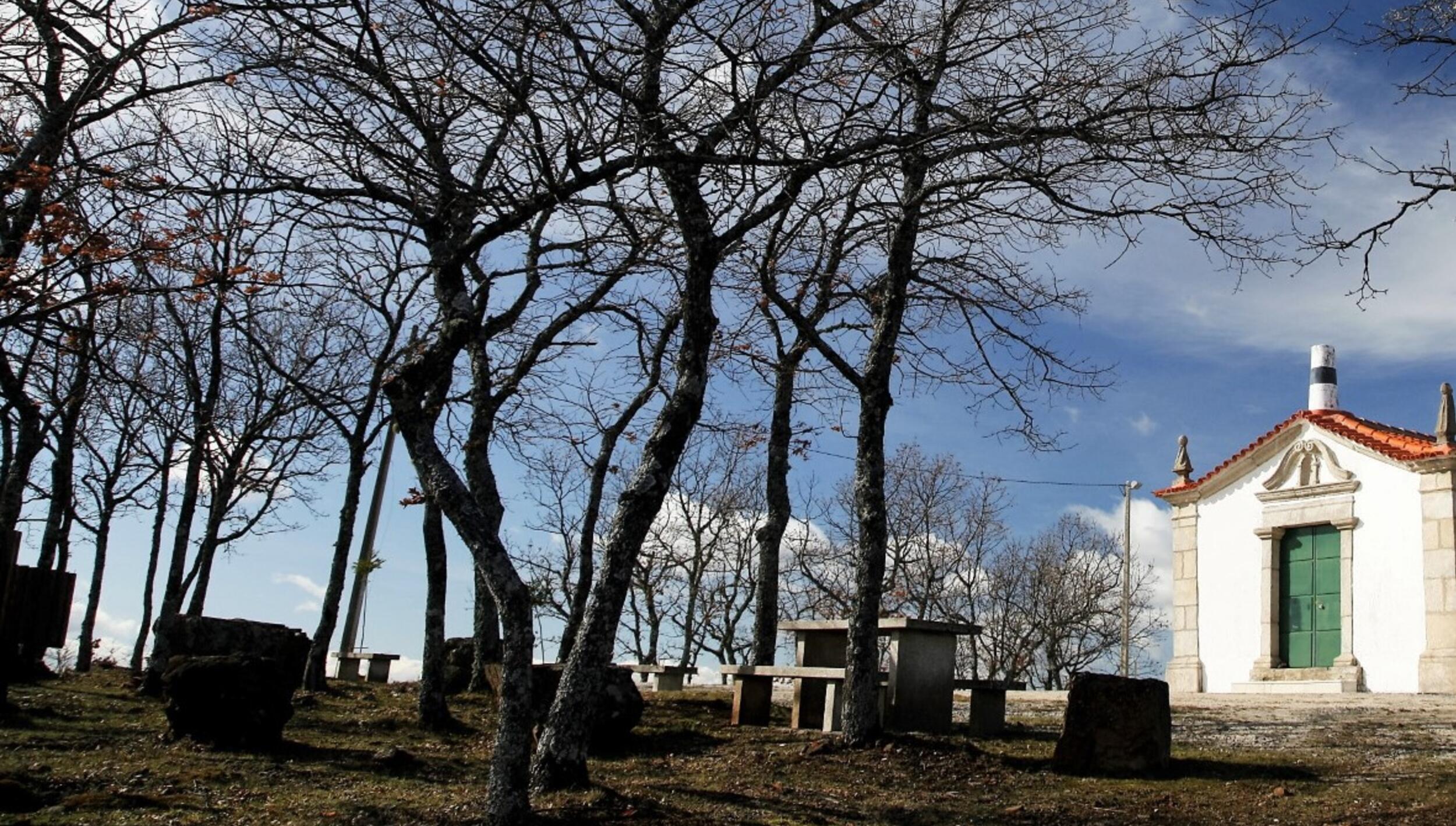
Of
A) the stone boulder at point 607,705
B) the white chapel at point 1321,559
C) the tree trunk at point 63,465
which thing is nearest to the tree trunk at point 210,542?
the tree trunk at point 63,465

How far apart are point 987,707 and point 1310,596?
43.5 feet

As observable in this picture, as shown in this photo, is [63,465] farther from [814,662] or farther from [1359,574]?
[1359,574]

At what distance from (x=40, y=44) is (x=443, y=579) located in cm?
764

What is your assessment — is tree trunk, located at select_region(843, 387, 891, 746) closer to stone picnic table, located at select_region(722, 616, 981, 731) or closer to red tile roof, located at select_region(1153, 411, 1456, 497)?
stone picnic table, located at select_region(722, 616, 981, 731)

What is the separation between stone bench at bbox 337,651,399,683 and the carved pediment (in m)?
16.5

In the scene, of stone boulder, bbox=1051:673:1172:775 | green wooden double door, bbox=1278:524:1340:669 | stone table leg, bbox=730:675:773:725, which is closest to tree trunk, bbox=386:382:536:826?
stone boulder, bbox=1051:673:1172:775

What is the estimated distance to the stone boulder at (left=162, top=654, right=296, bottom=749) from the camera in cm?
1141

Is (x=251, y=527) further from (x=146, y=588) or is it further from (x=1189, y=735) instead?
(x=1189, y=735)

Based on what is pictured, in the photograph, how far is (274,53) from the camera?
807 centimetres

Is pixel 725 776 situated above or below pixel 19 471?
below

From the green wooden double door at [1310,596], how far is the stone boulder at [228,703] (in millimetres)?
18463

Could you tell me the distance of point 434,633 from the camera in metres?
14.1

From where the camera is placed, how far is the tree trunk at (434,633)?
1363 centimetres

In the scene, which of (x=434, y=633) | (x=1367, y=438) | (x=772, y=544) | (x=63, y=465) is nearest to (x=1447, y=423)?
(x=1367, y=438)
